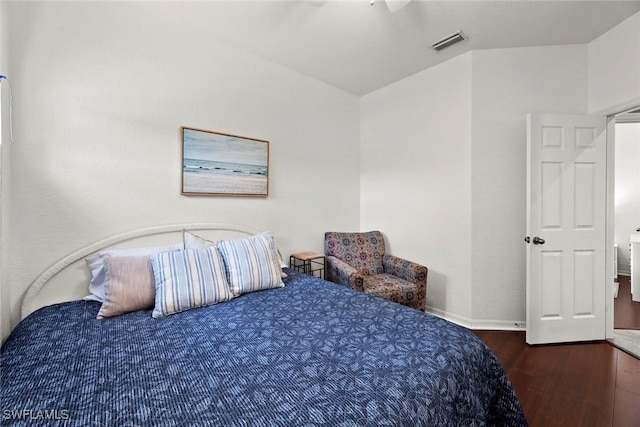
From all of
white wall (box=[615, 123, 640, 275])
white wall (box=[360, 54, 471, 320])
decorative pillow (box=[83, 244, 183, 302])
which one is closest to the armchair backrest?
white wall (box=[360, 54, 471, 320])

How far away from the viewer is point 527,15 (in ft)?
7.07

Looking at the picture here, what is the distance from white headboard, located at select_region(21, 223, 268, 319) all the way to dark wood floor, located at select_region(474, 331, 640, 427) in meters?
2.68

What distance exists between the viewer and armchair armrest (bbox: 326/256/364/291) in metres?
2.54

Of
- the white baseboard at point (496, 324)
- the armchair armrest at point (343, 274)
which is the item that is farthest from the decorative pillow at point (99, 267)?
the white baseboard at point (496, 324)

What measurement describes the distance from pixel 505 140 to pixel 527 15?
1003 mm

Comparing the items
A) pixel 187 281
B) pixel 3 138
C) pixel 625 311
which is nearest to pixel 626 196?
pixel 625 311

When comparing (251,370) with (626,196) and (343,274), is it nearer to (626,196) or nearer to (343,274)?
(343,274)

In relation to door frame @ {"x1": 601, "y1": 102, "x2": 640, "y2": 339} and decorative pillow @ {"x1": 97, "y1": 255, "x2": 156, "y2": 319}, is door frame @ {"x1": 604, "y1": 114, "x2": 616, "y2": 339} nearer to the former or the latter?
door frame @ {"x1": 601, "y1": 102, "x2": 640, "y2": 339}

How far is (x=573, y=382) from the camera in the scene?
1.87 metres

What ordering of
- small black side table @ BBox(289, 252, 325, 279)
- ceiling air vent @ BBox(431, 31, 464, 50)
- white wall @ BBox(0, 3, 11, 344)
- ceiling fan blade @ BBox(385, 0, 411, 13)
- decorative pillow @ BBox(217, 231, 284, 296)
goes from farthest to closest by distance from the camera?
small black side table @ BBox(289, 252, 325, 279) < ceiling air vent @ BBox(431, 31, 464, 50) < decorative pillow @ BBox(217, 231, 284, 296) < ceiling fan blade @ BBox(385, 0, 411, 13) < white wall @ BBox(0, 3, 11, 344)

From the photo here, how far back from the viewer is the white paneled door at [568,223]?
7.98 ft

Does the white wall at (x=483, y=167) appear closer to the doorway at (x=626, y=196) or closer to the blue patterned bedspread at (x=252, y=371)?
the blue patterned bedspread at (x=252, y=371)

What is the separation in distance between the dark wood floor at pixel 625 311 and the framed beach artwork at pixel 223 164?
3.84 metres

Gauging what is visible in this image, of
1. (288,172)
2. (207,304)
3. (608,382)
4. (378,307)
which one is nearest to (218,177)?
(288,172)
